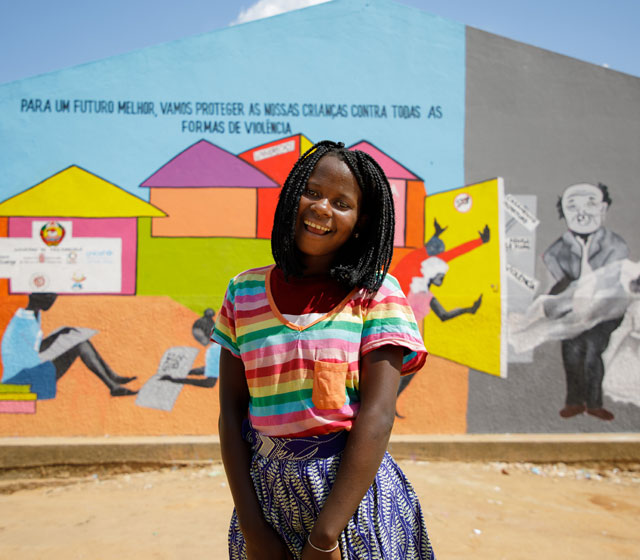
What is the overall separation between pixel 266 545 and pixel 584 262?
419 centimetres

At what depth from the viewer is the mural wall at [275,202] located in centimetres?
447

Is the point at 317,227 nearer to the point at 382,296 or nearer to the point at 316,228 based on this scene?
the point at 316,228

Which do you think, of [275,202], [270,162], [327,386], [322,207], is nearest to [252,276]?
[322,207]

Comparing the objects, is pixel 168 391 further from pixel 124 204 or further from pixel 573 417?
pixel 573 417

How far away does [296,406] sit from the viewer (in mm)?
1270

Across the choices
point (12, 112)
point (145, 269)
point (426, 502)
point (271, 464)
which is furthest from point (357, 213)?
point (12, 112)

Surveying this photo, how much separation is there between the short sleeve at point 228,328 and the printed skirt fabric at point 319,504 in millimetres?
237

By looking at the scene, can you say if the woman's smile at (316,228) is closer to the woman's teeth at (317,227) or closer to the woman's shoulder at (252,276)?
the woman's teeth at (317,227)

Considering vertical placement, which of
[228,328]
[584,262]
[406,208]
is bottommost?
[228,328]

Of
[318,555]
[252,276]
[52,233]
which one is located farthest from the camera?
[52,233]

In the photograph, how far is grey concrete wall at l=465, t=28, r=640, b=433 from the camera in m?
4.64

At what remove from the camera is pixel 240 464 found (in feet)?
4.50

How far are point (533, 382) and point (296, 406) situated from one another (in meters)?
3.87

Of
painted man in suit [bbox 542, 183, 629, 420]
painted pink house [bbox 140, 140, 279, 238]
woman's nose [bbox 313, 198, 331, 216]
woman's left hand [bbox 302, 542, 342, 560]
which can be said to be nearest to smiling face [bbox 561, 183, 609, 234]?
painted man in suit [bbox 542, 183, 629, 420]
